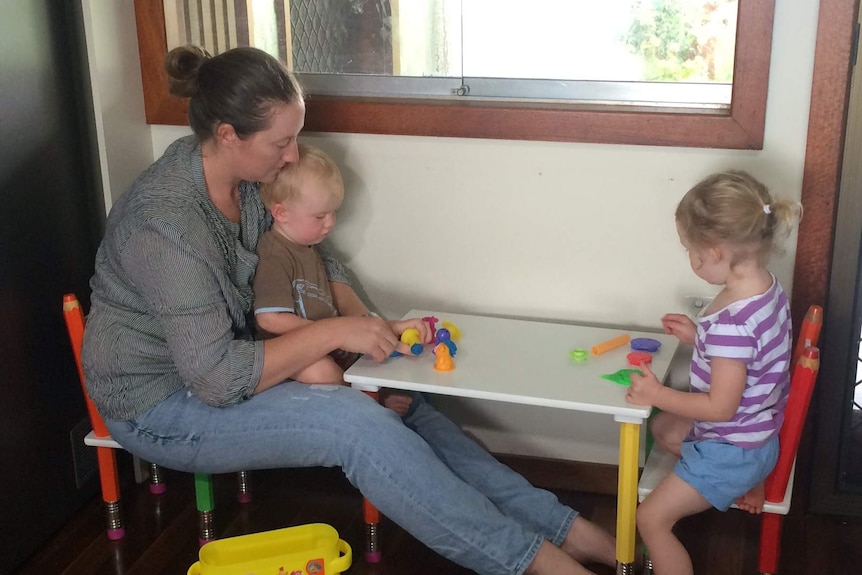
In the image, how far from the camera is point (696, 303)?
201cm

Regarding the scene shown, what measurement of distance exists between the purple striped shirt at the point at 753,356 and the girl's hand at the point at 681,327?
16cm

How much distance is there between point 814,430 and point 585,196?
2.27 feet

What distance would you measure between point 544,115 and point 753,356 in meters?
0.67

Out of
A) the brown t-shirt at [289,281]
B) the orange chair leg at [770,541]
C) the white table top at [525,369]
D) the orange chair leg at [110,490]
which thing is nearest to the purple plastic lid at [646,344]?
the white table top at [525,369]

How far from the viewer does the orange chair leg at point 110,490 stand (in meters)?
2.00

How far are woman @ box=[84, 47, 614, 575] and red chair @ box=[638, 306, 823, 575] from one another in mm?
224

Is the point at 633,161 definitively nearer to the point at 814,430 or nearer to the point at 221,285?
the point at 814,430

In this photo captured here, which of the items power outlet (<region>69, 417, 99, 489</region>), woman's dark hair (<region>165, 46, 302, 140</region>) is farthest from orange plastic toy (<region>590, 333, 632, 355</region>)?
power outlet (<region>69, 417, 99, 489</region>)

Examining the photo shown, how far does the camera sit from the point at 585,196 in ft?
6.64

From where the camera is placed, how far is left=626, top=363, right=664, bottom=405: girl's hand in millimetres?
1604

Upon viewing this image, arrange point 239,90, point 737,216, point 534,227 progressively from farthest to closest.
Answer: point 534,227
point 239,90
point 737,216

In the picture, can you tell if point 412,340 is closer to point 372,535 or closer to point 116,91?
point 372,535

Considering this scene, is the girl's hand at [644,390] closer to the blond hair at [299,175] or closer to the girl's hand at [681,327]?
the girl's hand at [681,327]

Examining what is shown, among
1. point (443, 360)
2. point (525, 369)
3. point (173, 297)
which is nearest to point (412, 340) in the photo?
point (443, 360)
